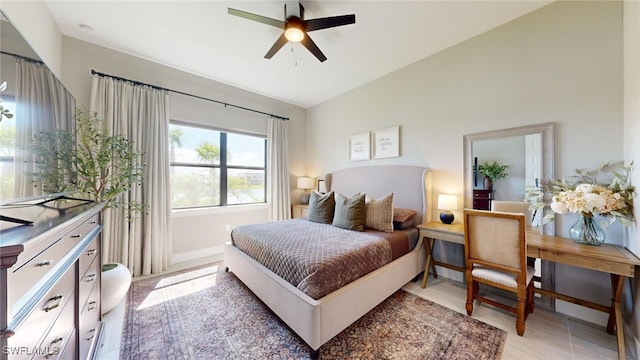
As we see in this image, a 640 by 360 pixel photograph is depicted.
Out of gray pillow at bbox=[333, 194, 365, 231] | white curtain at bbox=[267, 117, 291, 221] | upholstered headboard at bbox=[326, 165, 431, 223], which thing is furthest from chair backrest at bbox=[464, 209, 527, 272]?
white curtain at bbox=[267, 117, 291, 221]

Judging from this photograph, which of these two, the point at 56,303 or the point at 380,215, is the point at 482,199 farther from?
the point at 56,303

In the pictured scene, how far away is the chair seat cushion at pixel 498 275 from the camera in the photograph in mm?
1793

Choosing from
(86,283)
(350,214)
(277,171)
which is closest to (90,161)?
(86,283)

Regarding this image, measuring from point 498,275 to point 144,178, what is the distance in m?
4.11

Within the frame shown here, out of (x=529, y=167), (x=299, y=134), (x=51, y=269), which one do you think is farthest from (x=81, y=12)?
(x=529, y=167)

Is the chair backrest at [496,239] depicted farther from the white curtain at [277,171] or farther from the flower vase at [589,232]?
the white curtain at [277,171]

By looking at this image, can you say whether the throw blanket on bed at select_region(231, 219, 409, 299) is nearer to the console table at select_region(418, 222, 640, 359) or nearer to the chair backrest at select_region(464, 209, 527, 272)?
the chair backrest at select_region(464, 209, 527, 272)

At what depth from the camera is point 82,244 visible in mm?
1234

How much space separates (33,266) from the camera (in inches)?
29.6

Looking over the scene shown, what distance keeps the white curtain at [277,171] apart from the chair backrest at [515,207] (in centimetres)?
335

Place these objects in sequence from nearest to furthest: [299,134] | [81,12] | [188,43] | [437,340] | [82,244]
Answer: [82,244], [437,340], [81,12], [188,43], [299,134]

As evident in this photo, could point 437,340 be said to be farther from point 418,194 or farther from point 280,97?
point 280,97

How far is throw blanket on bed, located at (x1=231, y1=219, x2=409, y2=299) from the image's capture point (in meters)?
1.68

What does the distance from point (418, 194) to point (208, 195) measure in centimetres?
333
